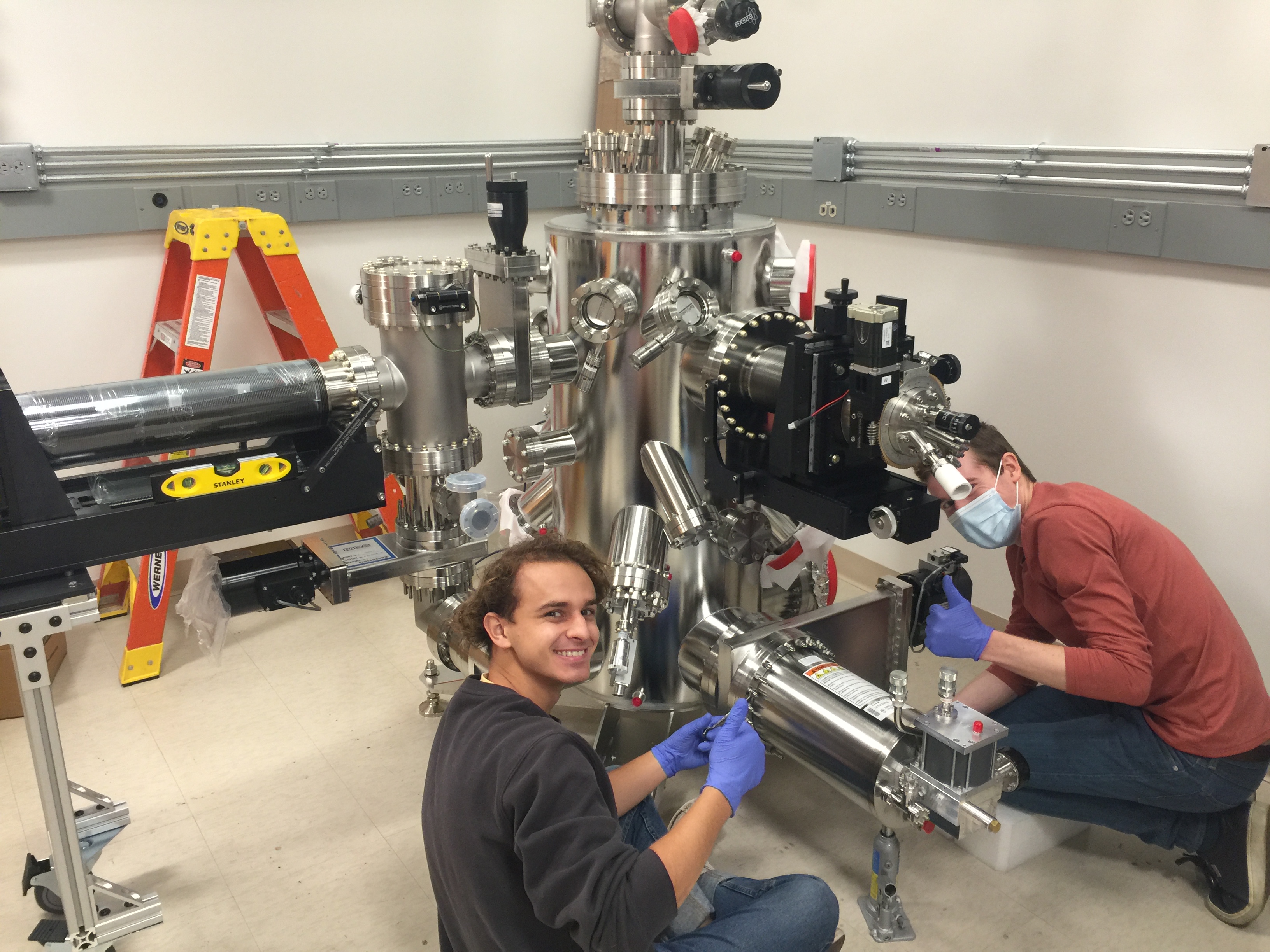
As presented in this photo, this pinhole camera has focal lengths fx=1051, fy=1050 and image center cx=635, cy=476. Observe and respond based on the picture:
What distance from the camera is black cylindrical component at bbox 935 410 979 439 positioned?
56.3 inches

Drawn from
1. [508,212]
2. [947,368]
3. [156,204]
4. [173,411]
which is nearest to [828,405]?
[947,368]

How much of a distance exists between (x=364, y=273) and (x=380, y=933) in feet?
3.63

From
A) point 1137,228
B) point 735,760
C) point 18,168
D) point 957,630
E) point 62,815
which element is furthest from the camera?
point 18,168

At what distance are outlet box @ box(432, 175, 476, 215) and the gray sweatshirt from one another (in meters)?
2.16

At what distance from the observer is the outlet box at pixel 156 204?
2.65 metres

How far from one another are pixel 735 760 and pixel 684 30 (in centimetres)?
117

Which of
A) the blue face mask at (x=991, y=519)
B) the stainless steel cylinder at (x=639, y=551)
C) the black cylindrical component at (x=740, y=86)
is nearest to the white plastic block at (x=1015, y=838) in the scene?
the blue face mask at (x=991, y=519)

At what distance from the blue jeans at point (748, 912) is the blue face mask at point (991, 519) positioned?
644 mm

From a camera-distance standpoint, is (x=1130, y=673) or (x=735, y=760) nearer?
(x=735, y=760)

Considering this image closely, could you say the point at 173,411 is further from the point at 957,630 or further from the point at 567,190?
the point at 567,190

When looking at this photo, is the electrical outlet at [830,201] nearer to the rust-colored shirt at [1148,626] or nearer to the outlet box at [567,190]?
the outlet box at [567,190]

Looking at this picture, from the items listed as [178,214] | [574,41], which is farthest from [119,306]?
[574,41]

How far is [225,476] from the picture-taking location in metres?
1.48

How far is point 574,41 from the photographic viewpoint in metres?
3.30
